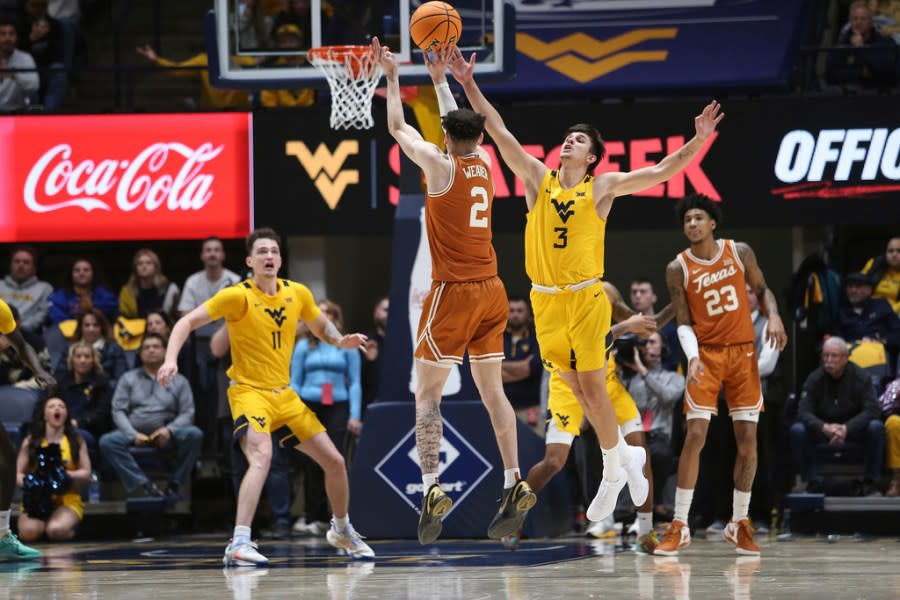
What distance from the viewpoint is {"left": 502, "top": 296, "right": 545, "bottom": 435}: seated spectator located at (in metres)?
13.1

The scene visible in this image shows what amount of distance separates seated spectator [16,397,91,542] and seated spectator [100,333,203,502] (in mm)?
325

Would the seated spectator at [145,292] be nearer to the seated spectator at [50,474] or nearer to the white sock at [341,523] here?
the seated spectator at [50,474]

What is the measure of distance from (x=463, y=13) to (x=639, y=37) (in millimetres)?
3415

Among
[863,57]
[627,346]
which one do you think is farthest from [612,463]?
[863,57]

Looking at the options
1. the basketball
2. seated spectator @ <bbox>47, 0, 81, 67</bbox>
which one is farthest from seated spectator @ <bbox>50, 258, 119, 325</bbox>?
the basketball

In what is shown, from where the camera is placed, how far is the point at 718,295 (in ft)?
34.2

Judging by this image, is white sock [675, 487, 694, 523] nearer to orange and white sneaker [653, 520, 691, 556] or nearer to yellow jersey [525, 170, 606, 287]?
orange and white sneaker [653, 520, 691, 556]

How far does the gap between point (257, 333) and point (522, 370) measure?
3688 millimetres

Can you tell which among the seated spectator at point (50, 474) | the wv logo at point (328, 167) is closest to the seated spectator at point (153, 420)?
the seated spectator at point (50, 474)

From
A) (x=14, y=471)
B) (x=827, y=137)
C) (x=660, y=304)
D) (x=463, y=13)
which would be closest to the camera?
(x=14, y=471)

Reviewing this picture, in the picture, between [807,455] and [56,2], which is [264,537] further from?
[56,2]

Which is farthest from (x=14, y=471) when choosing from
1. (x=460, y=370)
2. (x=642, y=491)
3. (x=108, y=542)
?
(x=642, y=491)

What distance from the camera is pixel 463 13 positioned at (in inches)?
473

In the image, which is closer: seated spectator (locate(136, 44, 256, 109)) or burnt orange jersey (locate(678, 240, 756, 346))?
burnt orange jersey (locate(678, 240, 756, 346))
